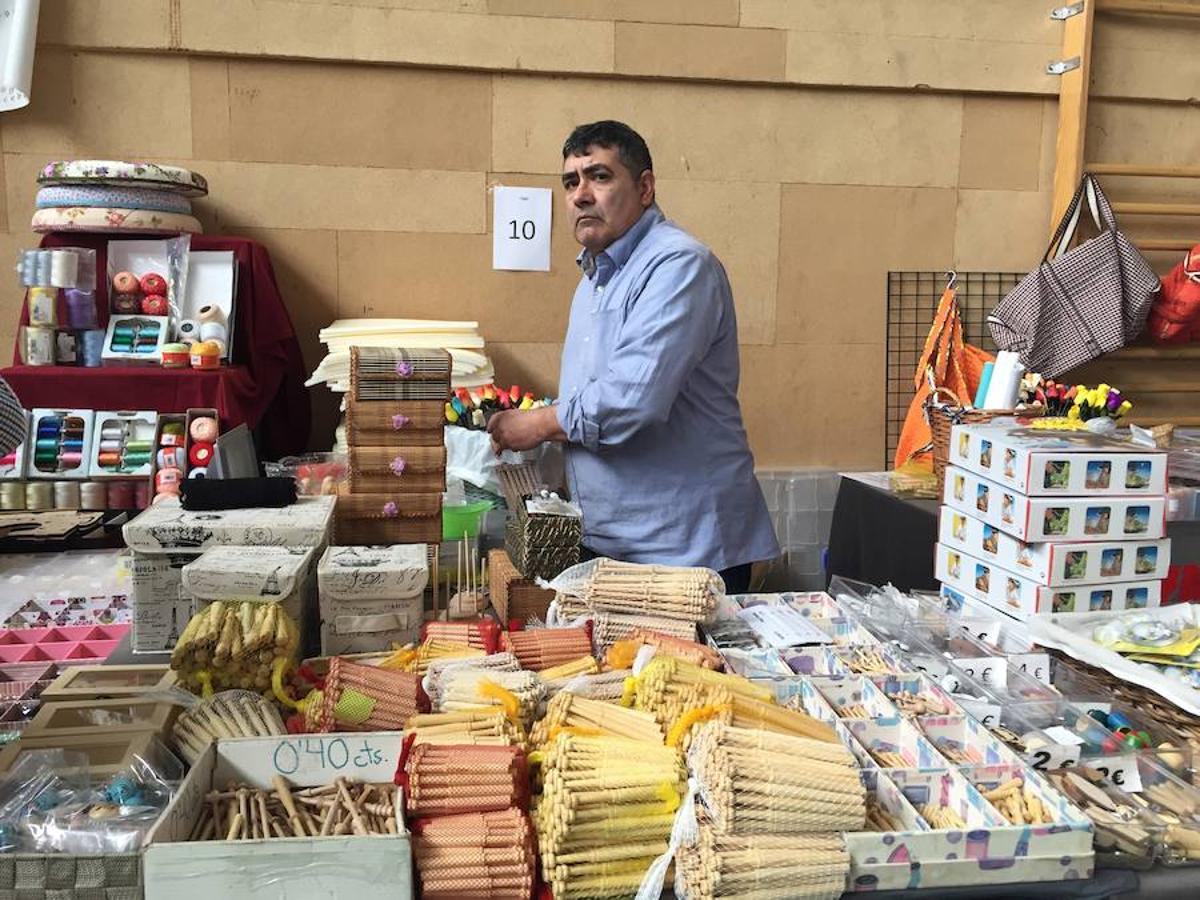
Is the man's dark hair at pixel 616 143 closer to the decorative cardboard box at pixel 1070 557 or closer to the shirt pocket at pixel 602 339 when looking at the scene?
the shirt pocket at pixel 602 339

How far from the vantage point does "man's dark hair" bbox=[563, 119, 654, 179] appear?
2420mm

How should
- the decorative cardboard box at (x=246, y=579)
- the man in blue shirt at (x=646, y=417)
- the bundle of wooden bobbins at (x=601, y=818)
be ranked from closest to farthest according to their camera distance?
1. the bundle of wooden bobbins at (x=601, y=818)
2. the decorative cardboard box at (x=246, y=579)
3. the man in blue shirt at (x=646, y=417)

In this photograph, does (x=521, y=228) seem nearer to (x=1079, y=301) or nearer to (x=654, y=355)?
(x=654, y=355)

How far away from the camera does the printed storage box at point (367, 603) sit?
68.9 inches

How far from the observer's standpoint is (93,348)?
10.4 ft

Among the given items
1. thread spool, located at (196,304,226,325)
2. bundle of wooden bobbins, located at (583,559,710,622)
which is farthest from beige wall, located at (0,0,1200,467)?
bundle of wooden bobbins, located at (583,559,710,622)

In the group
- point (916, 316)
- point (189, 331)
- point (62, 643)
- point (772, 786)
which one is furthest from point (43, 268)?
point (916, 316)

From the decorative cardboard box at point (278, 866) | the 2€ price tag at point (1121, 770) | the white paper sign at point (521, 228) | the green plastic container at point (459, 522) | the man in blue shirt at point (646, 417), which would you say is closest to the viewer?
the decorative cardboard box at point (278, 866)

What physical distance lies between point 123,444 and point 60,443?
0.64ft

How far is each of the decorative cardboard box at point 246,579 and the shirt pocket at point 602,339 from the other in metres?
1.02

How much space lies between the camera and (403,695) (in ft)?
4.85

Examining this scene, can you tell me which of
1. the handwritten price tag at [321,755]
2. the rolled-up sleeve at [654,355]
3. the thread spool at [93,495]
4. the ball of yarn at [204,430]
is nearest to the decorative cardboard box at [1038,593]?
the rolled-up sleeve at [654,355]

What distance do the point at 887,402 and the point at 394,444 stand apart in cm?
262

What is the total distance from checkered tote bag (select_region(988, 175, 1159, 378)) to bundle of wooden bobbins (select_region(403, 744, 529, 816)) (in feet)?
11.5
